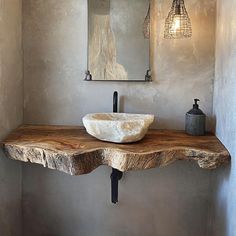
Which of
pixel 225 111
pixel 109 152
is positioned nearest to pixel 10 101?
pixel 109 152

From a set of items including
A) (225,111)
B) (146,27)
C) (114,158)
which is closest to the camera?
(114,158)

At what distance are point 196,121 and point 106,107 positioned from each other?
579 mm

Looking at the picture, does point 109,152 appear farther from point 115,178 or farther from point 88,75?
point 88,75

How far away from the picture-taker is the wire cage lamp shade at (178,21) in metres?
1.86

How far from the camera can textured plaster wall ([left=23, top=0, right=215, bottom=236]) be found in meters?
1.99

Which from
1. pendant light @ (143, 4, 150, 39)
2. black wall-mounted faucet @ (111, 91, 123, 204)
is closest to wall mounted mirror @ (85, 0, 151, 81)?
pendant light @ (143, 4, 150, 39)

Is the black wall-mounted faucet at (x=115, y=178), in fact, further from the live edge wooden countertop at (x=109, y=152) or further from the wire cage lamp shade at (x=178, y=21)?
the wire cage lamp shade at (x=178, y=21)

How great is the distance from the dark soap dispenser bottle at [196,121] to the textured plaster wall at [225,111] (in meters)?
0.09

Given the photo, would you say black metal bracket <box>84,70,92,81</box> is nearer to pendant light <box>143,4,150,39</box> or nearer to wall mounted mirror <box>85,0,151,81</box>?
wall mounted mirror <box>85,0,151,81</box>

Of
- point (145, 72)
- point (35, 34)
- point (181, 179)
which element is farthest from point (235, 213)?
point (35, 34)

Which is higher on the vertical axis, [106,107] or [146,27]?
[146,27]

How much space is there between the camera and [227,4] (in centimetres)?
167

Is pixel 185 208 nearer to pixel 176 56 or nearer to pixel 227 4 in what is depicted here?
pixel 176 56

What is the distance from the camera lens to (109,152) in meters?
1.55
